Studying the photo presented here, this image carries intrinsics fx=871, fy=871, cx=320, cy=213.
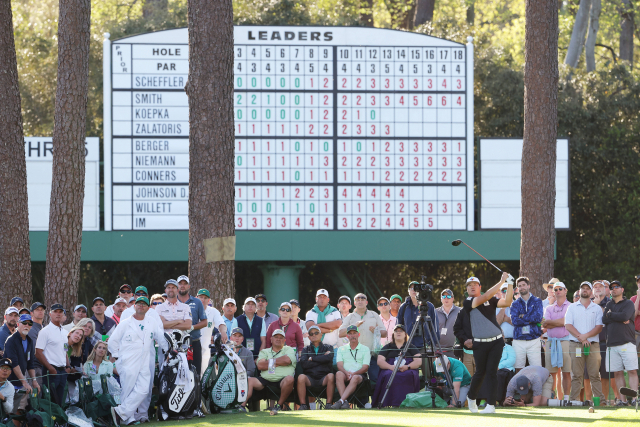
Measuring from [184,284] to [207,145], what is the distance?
6.89 feet

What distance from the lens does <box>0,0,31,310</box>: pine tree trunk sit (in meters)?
13.2

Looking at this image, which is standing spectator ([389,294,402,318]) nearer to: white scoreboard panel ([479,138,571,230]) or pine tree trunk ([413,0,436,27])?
white scoreboard panel ([479,138,571,230])

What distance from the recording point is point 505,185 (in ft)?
59.2

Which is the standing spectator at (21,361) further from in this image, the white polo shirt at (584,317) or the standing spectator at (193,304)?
the white polo shirt at (584,317)

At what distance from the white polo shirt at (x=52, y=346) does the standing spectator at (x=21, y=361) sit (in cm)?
22

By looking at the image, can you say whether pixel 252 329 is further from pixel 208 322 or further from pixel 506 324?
pixel 506 324

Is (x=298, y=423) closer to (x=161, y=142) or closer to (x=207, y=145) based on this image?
(x=207, y=145)

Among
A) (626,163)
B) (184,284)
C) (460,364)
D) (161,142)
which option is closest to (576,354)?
(460,364)

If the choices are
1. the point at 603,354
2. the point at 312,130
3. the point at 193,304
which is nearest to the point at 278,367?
the point at 193,304

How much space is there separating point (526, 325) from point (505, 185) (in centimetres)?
645

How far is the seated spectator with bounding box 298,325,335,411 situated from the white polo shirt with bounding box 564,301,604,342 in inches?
134

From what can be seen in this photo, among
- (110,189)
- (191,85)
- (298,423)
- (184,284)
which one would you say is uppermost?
(191,85)

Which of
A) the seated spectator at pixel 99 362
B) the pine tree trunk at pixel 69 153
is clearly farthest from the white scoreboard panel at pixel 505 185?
the seated spectator at pixel 99 362

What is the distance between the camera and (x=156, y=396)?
418 inches
